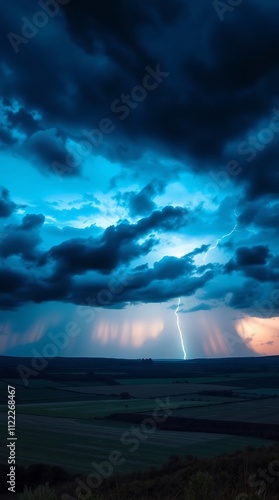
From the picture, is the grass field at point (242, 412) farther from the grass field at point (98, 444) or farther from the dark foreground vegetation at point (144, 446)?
the grass field at point (98, 444)

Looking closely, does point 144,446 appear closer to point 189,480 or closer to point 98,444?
point 98,444

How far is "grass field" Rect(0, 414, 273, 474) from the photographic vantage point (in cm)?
3638

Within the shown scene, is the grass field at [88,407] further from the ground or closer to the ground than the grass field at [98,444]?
further from the ground

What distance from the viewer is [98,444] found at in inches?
1745

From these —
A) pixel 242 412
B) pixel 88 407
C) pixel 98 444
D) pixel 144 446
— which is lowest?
pixel 144 446

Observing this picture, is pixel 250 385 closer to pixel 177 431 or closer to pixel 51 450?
pixel 177 431

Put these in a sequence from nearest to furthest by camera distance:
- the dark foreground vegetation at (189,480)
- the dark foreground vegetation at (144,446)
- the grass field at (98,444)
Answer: the dark foreground vegetation at (189,480) → the dark foreground vegetation at (144,446) → the grass field at (98,444)

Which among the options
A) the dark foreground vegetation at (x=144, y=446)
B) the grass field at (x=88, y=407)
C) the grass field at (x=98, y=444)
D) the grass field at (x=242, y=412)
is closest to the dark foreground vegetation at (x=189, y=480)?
the dark foreground vegetation at (x=144, y=446)

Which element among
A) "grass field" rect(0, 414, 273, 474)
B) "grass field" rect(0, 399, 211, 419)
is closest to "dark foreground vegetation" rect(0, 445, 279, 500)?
"grass field" rect(0, 414, 273, 474)

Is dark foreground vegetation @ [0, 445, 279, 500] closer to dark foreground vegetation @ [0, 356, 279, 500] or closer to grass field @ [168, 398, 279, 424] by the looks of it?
dark foreground vegetation @ [0, 356, 279, 500]

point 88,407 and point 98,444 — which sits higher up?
point 88,407

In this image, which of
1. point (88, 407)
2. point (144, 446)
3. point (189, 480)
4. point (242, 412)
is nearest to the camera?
point (189, 480)

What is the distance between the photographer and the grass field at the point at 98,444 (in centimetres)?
3638

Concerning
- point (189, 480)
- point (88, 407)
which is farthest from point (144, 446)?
point (88, 407)
